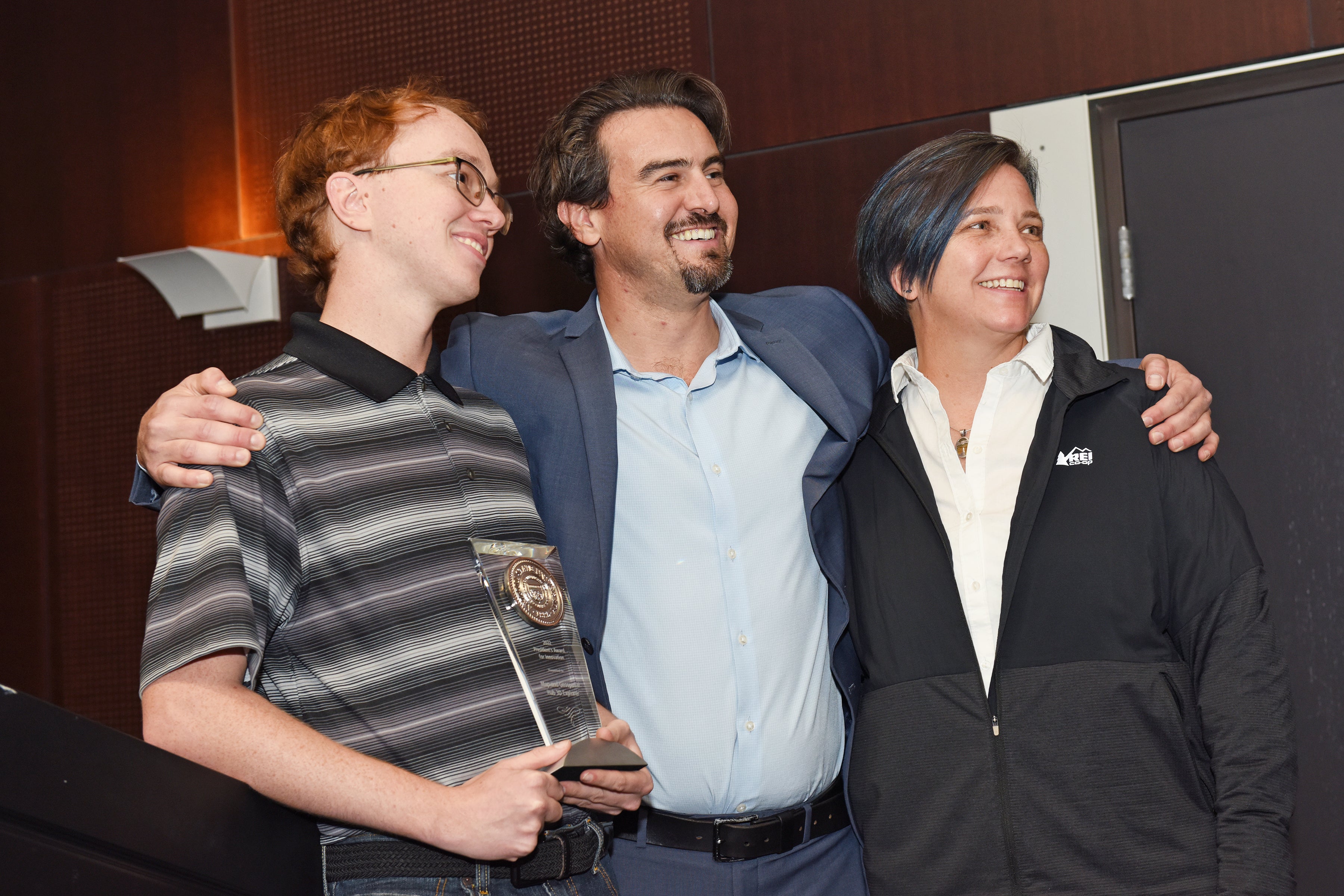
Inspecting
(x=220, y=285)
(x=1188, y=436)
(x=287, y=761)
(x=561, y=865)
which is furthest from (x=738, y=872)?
(x=220, y=285)

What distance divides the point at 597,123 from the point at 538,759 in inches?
70.5

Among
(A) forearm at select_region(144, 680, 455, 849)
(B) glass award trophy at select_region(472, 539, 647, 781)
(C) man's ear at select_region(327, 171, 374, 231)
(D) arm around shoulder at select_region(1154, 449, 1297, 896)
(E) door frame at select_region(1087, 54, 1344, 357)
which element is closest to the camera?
(A) forearm at select_region(144, 680, 455, 849)

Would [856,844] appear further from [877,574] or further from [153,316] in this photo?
[153,316]

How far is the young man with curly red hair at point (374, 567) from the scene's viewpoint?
147 centimetres

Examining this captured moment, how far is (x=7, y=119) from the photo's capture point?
4480 mm

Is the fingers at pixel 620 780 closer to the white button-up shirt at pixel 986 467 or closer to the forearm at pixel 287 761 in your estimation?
the forearm at pixel 287 761

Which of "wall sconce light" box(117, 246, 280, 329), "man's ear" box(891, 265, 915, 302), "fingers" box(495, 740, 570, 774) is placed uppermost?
"wall sconce light" box(117, 246, 280, 329)

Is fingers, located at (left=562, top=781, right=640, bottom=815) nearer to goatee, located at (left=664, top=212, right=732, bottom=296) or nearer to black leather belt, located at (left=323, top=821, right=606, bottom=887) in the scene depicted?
black leather belt, located at (left=323, top=821, right=606, bottom=887)

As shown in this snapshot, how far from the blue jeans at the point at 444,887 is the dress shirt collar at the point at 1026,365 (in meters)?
1.18

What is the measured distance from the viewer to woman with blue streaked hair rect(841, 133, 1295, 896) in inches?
76.0

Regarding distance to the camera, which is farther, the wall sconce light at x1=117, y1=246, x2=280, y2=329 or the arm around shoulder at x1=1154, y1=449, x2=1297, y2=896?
the wall sconce light at x1=117, y1=246, x2=280, y2=329

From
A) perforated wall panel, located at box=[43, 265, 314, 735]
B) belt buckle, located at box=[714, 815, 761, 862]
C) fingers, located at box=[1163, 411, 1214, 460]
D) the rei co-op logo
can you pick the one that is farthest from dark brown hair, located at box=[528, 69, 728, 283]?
perforated wall panel, located at box=[43, 265, 314, 735]

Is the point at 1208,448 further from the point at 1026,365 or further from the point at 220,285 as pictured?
the point at 220,285

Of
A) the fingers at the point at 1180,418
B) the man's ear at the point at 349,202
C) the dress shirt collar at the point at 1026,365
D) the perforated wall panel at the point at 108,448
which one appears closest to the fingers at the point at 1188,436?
the fingers at the point at 1180,418
